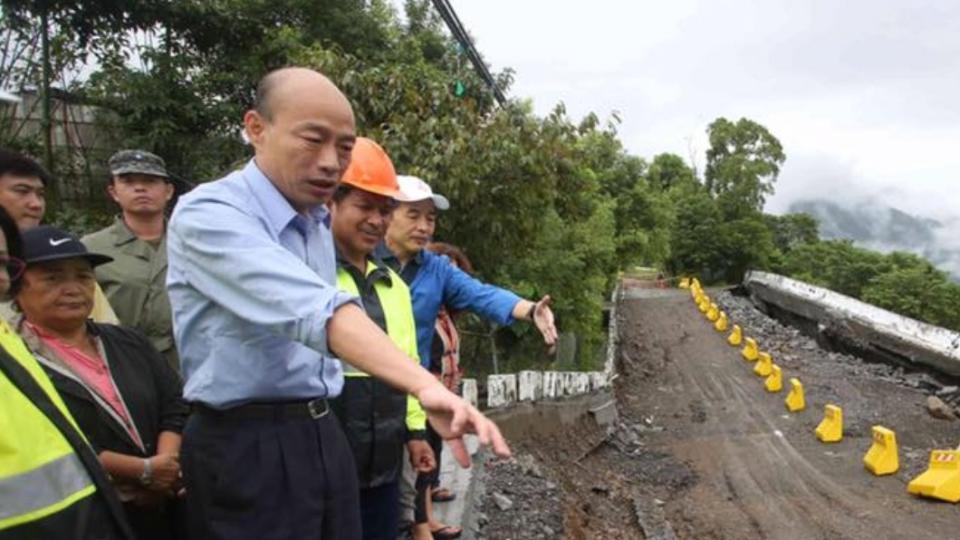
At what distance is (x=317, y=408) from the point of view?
1.86m

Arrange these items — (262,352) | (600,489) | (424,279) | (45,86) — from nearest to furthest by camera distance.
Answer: (262,352) < (424,279) < (45,86) < (600,489)

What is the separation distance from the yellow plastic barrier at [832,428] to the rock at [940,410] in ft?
5.83

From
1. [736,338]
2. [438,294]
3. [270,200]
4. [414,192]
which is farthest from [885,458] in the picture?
[736,338]

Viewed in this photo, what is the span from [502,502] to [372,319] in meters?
3.50

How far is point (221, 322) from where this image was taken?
5.41 feet

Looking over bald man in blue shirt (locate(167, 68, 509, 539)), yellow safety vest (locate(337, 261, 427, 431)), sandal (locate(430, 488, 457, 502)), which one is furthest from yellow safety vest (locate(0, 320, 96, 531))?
sandal (locate(430, 488, 457, 502))

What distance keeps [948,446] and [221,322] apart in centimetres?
1126

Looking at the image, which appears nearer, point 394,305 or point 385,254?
point 394,305

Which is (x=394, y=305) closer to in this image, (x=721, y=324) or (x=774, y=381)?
(x=774, y=381)

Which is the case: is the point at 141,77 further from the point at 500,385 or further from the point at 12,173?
the point at 12,173

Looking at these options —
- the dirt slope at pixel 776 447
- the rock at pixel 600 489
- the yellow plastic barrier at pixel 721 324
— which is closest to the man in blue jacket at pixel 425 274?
the dirt slope at pixel 776 447

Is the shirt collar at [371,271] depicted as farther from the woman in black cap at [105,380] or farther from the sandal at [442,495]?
A: the sandal at [442,495]

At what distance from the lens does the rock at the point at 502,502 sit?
5.44 meters

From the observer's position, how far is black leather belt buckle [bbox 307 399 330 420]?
1.83m
